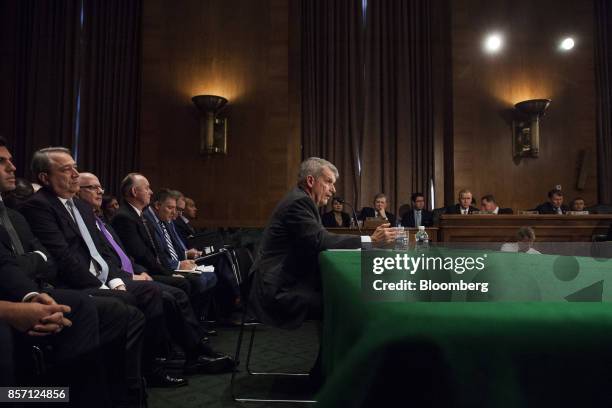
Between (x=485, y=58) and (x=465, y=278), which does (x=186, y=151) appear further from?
(x=465, y=278)

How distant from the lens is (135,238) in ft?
10.3

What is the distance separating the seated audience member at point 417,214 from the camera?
21.4 ft

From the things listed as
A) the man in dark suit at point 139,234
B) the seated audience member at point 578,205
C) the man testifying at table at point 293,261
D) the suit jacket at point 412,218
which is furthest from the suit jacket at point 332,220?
the man testifying at table at point 293,261

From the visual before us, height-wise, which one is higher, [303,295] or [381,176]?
[381,176]

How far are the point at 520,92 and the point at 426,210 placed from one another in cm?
236

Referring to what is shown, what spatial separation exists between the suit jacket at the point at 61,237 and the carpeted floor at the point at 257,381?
70 centimetres

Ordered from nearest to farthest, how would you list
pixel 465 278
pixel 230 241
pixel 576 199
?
1. pixel 465 278
2. pixel 230 241
3. pixel 576 199

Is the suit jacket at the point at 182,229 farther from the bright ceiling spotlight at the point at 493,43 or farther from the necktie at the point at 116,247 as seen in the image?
the bright ceiling spotlight at the point at 493,43

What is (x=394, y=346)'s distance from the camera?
1.87ft

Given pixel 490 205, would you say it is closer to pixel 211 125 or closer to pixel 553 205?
pixel 553 205

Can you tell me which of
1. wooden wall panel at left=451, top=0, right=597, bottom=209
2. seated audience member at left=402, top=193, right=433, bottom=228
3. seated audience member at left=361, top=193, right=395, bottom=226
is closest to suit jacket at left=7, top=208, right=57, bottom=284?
seated audience member at left=361, top=193, right=395, bottom=226

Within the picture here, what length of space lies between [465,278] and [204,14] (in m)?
6.88

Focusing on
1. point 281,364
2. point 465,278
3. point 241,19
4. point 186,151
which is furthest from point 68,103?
point 465,278

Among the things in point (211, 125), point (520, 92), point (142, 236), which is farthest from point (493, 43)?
point (142, 236)
